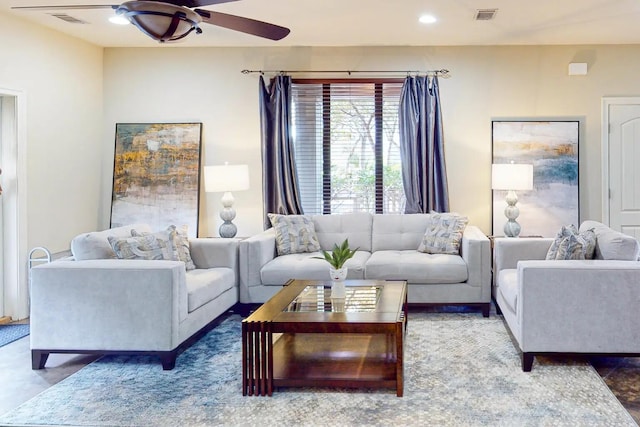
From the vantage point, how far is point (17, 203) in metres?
4.66

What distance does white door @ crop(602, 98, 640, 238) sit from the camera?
5.68 metres

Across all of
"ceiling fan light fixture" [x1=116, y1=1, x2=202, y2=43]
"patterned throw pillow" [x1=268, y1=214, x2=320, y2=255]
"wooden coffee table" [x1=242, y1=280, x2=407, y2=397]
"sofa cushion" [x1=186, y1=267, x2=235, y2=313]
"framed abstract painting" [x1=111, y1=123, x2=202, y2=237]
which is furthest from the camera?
"framed abstract painting" [x1=111, y1=123, x2=202, y2=237]

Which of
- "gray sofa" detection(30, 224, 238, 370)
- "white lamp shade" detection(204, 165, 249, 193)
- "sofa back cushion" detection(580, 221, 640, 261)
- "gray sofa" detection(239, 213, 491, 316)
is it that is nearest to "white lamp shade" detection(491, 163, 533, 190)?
"gray sofa" detection(239, 213, 491, 316)

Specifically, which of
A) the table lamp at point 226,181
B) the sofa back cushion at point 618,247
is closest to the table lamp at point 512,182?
the sofa back cushion at point 618,247

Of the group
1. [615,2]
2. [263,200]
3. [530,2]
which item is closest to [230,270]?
[263,200]

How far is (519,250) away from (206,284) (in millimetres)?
2495

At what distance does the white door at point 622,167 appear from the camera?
5.68m

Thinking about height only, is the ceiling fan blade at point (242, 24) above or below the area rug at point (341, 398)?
above

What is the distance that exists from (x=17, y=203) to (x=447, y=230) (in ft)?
12.4

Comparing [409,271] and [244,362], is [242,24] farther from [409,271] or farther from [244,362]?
[409,271]

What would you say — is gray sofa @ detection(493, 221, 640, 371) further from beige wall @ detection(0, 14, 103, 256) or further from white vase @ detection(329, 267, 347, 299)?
beige wall @ detection(0, 14, 103, 256)

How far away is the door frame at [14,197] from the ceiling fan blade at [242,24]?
2538 millimetres

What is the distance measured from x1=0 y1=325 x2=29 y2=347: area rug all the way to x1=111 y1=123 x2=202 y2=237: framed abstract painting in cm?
164

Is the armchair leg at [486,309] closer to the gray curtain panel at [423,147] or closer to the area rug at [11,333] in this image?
the gray curtain panel at [423,147]
